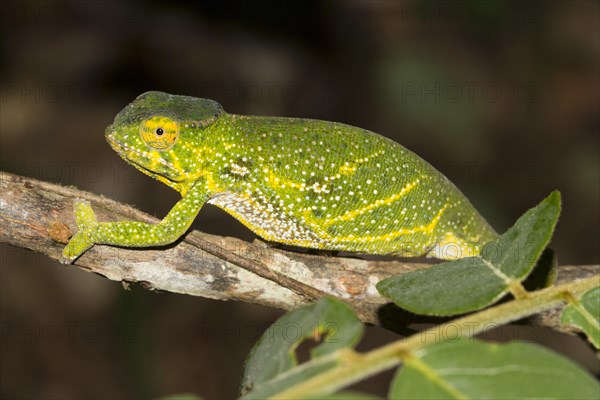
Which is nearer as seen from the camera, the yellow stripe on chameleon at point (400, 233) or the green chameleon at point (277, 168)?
the green chameleon at point (277, 168)

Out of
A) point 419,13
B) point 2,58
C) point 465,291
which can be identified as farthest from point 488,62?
point 465,291

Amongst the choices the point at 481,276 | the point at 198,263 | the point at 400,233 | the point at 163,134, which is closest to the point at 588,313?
the point at 481,276

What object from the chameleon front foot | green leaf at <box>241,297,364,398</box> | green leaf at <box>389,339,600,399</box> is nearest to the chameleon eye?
the chameleon front foot

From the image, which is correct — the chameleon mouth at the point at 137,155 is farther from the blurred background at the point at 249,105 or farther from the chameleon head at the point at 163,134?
the blurred background at the point at 249,105

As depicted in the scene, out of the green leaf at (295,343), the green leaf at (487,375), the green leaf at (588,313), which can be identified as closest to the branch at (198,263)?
the green leaf at (295,343)

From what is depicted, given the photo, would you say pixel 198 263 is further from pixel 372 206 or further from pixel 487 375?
pixel 487 375

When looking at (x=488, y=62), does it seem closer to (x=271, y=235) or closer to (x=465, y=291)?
(x=271, y=235)
